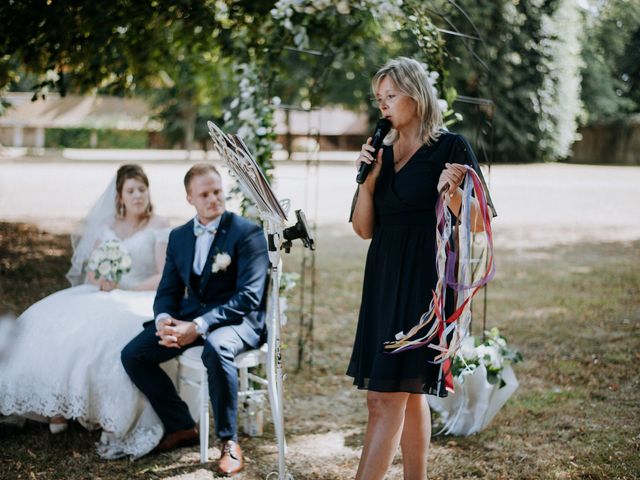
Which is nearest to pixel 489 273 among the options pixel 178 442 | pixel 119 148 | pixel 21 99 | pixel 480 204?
pixel 480 204

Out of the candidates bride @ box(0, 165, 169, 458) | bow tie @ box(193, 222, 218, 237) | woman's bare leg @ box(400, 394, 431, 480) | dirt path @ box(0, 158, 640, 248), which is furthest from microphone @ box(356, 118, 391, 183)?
dirt path @ box(0, 158, 640, 248)

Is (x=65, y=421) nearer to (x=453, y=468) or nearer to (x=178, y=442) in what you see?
(x=178, y=442)

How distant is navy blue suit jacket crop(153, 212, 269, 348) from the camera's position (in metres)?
4.16

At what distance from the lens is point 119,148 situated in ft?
155

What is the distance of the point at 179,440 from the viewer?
4242mm

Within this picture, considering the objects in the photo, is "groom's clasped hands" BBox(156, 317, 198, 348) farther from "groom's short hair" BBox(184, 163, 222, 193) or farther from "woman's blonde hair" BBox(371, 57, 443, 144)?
"woman's blonde hair" BBox(371, 57, 443, 144)

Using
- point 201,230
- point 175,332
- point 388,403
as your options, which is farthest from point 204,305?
point 388,403

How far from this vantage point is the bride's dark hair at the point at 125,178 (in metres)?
4.92

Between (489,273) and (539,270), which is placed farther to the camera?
(539,270)

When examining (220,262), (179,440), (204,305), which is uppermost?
(220,262)

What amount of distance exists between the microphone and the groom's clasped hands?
148cm

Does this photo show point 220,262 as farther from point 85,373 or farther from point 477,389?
point 477,389

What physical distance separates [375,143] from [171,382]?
1.98 meters

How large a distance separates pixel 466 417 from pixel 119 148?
45.3 metres
